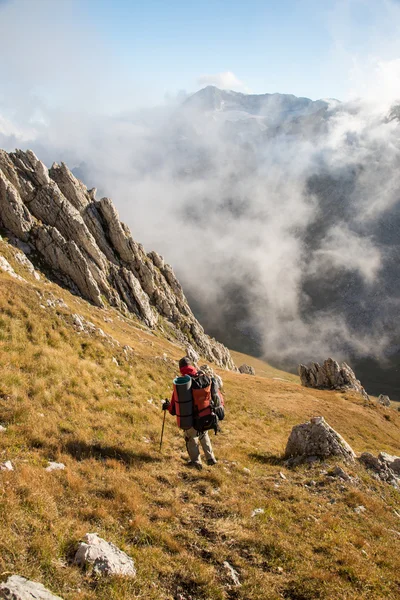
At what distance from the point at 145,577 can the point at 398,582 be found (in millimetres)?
6360

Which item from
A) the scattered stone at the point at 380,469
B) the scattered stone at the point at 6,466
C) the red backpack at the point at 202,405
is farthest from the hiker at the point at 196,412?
the scattered stone at the point at 380,469

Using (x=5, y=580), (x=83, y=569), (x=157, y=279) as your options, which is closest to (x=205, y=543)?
(x=83, y=569)

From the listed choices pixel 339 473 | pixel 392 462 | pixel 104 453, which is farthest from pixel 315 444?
pixel 104 453

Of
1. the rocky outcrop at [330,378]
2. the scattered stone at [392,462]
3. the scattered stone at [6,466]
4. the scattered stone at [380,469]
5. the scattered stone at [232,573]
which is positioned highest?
the rocky outcrop at [330,378]

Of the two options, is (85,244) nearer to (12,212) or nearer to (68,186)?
(12,212)

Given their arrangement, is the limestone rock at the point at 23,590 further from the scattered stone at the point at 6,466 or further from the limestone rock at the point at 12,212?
the limestone rock at the point at 12,212

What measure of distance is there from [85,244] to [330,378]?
70106 mm

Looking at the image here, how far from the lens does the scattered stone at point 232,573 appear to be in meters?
7.10

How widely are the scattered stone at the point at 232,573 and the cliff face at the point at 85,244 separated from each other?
6632 cm

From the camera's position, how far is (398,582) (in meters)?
8.19

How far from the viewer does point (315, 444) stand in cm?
1730

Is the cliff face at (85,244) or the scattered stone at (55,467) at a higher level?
the cliff face at (85,244)

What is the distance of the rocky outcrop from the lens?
84.1 meters

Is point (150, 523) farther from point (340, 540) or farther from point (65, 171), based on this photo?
point (65, 171)
